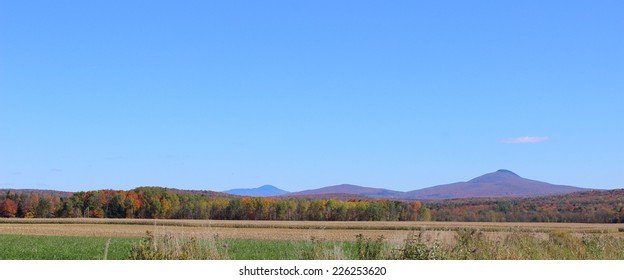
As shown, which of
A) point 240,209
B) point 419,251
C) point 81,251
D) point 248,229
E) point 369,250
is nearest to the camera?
point 419,251

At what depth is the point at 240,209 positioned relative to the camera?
4048 inches

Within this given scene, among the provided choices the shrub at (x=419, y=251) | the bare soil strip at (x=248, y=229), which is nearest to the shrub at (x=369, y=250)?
the shrub at (x=419, y=251)

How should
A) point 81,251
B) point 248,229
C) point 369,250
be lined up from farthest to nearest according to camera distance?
point 248,229
point 81,251
point 369,250

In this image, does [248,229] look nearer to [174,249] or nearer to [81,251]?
[81,251]

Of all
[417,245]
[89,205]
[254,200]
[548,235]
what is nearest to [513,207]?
[254,200]

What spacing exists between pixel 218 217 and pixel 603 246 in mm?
85668

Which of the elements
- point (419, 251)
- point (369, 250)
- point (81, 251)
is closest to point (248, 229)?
point (81, 251)

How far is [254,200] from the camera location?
10400 cm

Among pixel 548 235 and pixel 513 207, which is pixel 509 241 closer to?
pixel 548 235

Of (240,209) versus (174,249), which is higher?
(240,209)

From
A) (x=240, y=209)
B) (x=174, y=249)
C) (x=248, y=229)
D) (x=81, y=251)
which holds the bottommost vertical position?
(x=81, y=251)
